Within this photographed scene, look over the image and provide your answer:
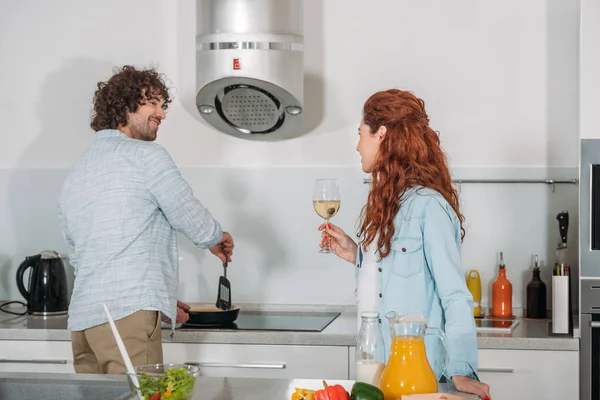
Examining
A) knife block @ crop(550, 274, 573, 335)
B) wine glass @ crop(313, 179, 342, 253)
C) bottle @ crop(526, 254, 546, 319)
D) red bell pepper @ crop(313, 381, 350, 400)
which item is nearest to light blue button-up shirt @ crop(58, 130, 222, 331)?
wine glass @ crop(313, 179, 342, 253)

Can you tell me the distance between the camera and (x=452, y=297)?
1.94 m

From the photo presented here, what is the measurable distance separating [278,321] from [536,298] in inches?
38.1

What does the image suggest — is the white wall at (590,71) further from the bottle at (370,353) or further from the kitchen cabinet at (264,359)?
the bottle at (370,353)

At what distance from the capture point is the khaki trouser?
8.30 feet

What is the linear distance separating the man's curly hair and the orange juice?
4.74ft

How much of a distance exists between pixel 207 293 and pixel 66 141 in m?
0.87

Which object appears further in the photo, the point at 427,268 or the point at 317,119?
the point at 317,119

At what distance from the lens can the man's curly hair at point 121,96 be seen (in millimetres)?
2697

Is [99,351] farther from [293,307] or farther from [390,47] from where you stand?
[390,47]

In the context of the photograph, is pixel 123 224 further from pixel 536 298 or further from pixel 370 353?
pixel 536 298

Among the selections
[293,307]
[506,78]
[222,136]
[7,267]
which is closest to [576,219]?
[506,78]

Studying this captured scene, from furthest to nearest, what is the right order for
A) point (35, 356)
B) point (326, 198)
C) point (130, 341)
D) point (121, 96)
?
1. point (35, 356)
2. point (121, 96)
3. point (130, 341)
4. point (326, 198)

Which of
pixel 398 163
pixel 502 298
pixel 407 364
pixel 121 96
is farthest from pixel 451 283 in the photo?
pixel 502 298

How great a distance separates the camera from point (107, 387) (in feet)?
6.15
